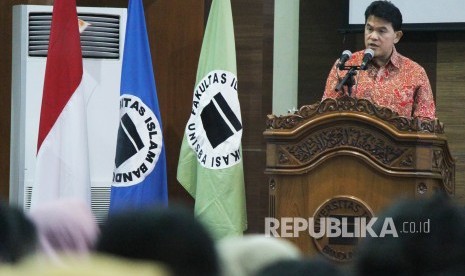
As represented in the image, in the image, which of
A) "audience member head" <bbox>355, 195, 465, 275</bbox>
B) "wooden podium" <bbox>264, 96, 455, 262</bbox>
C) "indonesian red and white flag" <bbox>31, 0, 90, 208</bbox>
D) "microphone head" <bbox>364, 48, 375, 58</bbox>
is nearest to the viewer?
"audience member head" <bbox>355, 195, 465, 275</bbox>

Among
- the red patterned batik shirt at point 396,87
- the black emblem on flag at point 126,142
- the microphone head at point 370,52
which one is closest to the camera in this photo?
the microphone head at point 370,52

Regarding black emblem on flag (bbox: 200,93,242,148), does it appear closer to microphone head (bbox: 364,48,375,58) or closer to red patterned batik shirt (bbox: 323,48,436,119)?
red patterned batik shirt (bbox: 323,48,436,119)

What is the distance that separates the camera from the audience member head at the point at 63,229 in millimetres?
1988

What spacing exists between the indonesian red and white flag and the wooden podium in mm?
1491

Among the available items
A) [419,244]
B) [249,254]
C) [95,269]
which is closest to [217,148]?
[249,254]

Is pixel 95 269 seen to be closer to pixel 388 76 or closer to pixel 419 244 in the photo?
pixel 419 244

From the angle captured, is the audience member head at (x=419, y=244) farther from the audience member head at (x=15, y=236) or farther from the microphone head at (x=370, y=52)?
the microphone head at (x=370, y=52)

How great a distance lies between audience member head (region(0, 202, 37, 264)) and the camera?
1660mm

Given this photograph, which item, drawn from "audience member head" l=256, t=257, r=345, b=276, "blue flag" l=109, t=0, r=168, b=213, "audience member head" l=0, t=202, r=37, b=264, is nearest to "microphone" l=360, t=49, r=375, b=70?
"blue flag" l=109, t=0, r=168, b=213

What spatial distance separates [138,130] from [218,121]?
47cm

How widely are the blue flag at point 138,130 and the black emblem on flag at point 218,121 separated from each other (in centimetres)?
28

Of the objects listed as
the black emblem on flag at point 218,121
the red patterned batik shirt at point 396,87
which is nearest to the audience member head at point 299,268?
the red patterned batik shirt at point 396,87

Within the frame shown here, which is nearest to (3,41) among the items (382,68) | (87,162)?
(87,162)

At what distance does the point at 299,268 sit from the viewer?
1.46 metres
